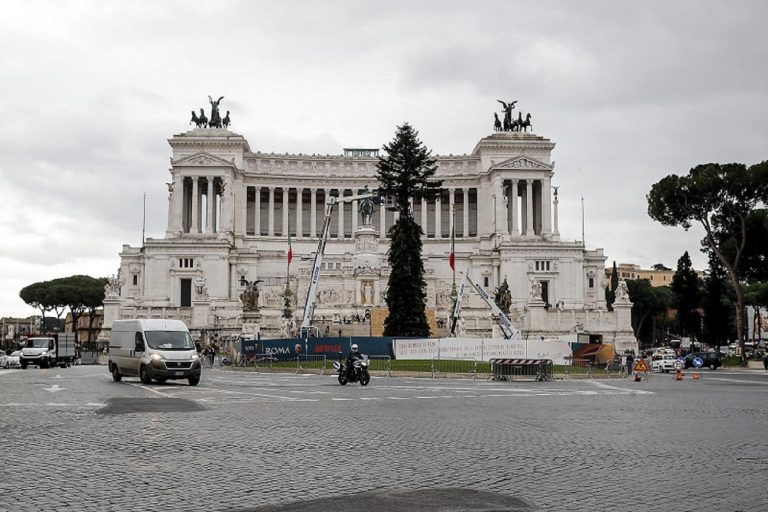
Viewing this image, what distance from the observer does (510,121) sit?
115688 mm

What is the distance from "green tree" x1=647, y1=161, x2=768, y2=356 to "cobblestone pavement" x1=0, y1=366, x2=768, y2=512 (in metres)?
38.5

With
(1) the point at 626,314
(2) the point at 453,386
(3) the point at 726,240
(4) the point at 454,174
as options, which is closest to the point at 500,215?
(4) the point at 454,174

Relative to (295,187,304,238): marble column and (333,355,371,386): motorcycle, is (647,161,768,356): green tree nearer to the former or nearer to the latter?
(333,355,371,386): motorcycle

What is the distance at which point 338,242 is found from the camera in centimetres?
11144

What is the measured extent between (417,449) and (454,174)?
336ft

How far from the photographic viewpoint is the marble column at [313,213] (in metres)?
114

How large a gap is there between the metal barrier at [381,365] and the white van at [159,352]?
12638 mm

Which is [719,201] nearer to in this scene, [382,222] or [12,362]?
[12,362]

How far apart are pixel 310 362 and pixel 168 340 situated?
663 inches

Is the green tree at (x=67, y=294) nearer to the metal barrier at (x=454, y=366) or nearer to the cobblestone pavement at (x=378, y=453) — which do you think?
the metal barrier at (x=454, y=366)

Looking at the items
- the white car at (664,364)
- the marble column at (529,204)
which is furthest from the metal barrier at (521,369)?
the marble column at (529,204)

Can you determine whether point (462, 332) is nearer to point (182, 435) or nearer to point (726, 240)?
point (726, 240)

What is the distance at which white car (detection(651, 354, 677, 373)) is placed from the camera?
184ft

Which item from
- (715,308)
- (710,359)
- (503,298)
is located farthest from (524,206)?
(710,359)
